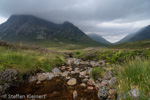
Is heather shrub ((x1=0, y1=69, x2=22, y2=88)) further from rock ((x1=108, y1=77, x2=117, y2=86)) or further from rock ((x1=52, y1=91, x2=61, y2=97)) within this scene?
rock ((x1=108, y1=77, x2=117, y2=86))

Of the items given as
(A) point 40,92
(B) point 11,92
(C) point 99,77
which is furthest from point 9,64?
(C) point 99,77

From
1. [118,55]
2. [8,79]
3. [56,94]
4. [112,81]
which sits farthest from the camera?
[118,55]

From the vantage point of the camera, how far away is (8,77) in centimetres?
316

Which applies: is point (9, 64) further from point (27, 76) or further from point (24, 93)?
point (24, 93)

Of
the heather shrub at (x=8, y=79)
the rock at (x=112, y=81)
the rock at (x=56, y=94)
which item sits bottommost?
the rock at (x=56, y=94)

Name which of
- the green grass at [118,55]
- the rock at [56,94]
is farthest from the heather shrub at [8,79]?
the green grass at [118,55]

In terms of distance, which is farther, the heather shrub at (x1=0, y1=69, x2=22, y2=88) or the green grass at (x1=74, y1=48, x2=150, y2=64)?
the green grass at (x1=74, y1=48, x2=150, y2=64)

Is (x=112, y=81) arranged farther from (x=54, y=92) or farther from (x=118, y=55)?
(x=118, y=55)

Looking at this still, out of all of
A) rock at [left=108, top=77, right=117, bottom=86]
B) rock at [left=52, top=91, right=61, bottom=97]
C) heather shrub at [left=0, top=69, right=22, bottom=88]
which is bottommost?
rock at [left=52, top=91, right=61, bottom=97]

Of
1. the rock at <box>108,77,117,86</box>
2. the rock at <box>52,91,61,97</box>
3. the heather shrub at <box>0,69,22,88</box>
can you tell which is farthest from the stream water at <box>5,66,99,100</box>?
the rock at <box>108,77,117,86</box>

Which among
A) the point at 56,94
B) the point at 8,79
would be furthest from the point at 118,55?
the point at 8,79

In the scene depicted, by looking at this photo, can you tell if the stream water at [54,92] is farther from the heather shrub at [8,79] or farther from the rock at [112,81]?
the rock at [112,81]

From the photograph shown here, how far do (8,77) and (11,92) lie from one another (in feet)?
2.17

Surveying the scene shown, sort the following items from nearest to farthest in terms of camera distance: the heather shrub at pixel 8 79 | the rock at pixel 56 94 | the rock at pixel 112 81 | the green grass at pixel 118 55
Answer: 1. the heather shrub at pixel 8 79
2. the rock at pixel 56 94
3. the rock at pixel 112 81
4. the green grass at pixel 118 55
